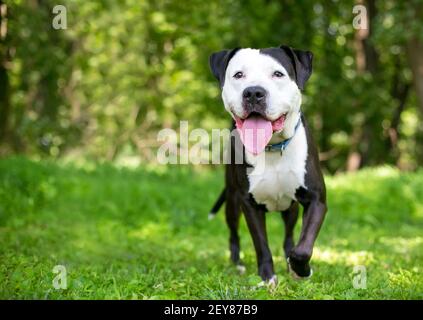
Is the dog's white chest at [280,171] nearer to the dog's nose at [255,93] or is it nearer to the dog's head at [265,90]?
the dog's head at [265,90]

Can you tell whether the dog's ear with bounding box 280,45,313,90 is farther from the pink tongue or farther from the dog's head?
the pink tongue

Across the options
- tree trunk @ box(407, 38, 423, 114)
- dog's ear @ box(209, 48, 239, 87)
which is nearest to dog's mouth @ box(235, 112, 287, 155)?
dog's ear @ box(209, 48, 239, 87)

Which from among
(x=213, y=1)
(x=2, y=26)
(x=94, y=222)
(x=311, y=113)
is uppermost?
(x=213, y=1)

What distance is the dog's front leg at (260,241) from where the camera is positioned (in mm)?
4977

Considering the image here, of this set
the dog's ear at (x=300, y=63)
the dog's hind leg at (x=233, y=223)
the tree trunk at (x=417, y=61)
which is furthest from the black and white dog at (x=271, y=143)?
the tree trunk at (x=417, y=61)

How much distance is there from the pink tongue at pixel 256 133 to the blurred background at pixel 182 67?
538 centimetres

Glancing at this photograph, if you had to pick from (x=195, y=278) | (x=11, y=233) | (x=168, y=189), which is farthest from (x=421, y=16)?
(x=195, y=278)

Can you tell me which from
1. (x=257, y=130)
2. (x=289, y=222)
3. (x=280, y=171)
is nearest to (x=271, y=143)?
(x=280, y=171)

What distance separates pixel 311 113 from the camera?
64.2ft

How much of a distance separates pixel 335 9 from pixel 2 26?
11.7 m

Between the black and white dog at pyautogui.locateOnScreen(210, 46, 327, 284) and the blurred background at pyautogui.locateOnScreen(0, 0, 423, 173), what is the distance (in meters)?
5.15

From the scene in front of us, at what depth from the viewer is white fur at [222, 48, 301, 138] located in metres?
4.59

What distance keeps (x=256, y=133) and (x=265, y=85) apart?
35 cm
